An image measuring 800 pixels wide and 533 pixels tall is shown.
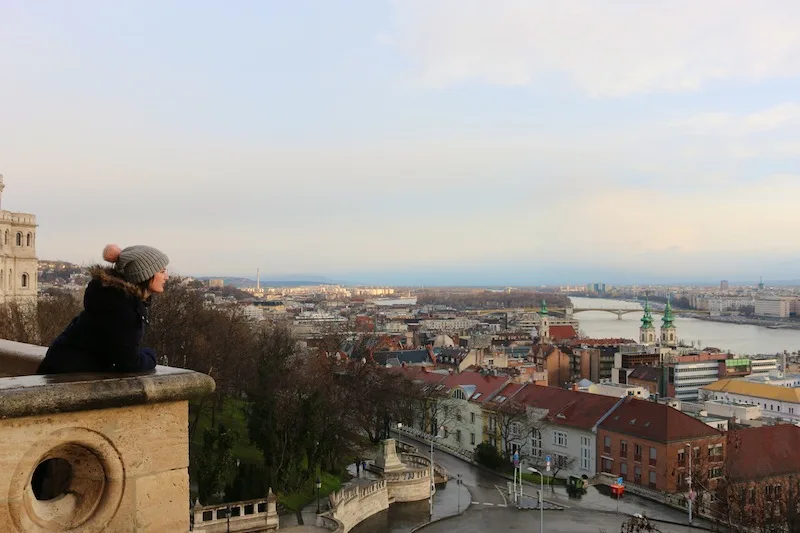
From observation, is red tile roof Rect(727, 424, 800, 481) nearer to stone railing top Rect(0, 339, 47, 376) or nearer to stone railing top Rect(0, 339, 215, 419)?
stone railing top Rect(0, 339, 47, 376)

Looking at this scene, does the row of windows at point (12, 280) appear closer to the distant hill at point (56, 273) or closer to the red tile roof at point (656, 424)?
the red tile roof at point (656, 424)

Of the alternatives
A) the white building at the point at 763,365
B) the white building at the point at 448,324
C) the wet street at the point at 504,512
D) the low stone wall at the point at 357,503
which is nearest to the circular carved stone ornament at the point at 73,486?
the low stone wall at the point at 357,503

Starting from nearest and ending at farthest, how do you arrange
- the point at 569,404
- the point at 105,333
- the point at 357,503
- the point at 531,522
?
the point at 105,333
the point at 357,503
the point at 531,522
the point at 569,404

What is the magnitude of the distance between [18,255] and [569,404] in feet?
105

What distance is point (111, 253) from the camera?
407cm

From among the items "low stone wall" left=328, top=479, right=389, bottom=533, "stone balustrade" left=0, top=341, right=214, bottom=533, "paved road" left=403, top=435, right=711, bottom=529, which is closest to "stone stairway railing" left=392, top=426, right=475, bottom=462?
"paved road" left=403, top=435, right=711, bottom=529

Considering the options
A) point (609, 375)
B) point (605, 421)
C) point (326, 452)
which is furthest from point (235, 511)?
point (609, 375)

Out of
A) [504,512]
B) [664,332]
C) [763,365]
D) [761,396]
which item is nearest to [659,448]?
[504,512]

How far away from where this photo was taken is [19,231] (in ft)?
144

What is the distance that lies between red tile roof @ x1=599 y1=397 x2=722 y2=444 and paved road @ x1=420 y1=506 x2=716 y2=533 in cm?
666

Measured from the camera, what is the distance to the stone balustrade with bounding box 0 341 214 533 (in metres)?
3.34

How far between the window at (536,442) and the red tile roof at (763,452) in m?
9.33

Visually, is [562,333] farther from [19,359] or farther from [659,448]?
[19,359]

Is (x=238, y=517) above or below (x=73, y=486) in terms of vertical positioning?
below
